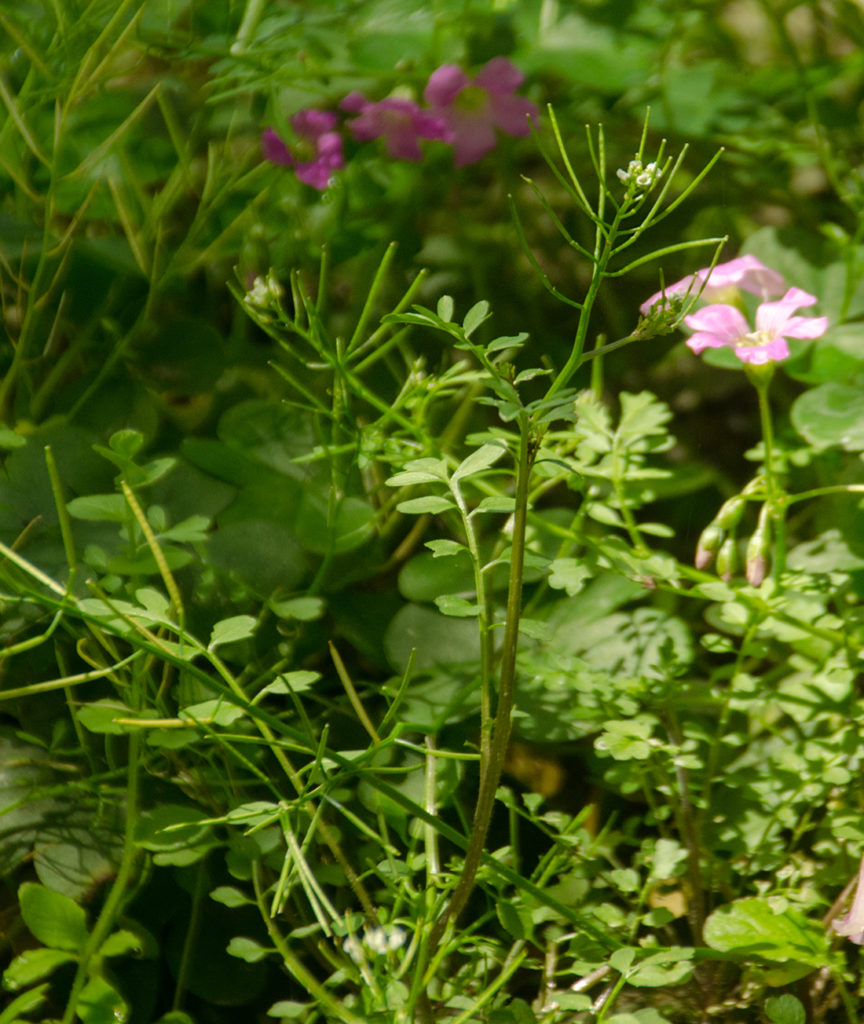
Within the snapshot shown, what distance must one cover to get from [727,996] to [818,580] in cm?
31

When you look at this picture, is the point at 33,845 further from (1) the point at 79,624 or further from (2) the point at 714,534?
(2) the point at 714,534

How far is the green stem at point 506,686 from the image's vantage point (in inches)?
20.3

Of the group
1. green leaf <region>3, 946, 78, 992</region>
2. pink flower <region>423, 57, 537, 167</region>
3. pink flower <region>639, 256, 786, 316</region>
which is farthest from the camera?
pink flower <region>423, 57, 537, 167</region>

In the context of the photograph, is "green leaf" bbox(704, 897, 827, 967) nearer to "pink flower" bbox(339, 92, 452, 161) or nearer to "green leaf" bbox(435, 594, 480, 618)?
"green leaf" bbox(435, 594, 480, 618)

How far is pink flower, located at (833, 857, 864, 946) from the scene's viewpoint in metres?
0.62

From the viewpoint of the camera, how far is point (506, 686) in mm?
536

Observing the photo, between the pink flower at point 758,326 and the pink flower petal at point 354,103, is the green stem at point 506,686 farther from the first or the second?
the pink flower petal at point 354,103

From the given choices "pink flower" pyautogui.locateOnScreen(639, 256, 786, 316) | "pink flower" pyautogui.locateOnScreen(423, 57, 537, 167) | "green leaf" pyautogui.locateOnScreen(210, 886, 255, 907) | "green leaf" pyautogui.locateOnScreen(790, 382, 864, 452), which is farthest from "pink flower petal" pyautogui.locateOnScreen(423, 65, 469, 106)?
"green leaf" pyautogui.locateOnScreen(210, 886, 255, 907)

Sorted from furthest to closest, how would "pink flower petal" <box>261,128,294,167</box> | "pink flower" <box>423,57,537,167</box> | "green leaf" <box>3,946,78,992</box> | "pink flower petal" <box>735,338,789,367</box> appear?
"pink flower" <box>423,57,537,167</box>, "pink flower petal" <box>261,128,294,167</box>, "pink flower petal" <box>735,338,789,367</box>, "green leaf" <box>3,946,78,992</box>

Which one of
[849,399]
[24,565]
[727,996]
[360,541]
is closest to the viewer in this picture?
[24,565]

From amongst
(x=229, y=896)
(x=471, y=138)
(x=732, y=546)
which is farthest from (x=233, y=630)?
(x=471, y=138)

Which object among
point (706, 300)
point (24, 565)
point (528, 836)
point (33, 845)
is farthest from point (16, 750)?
point (706, 300)

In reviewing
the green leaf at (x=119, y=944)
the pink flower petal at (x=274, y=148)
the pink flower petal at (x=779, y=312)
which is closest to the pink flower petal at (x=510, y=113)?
the pink flower petal at (x=274, y=148)

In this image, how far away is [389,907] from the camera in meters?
0.75
